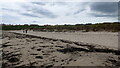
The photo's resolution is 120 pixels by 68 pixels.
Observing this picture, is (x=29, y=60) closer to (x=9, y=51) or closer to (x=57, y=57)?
(x=57, y=57)

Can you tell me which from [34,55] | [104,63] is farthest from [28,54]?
[104,63]

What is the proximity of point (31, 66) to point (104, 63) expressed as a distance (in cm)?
314

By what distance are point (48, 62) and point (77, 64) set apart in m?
1.32

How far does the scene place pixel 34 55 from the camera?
290 inches

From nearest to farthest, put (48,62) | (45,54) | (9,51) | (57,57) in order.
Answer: (48,62) → (57,57) → (45,54) → (9,51)

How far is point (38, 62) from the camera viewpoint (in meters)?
6.39

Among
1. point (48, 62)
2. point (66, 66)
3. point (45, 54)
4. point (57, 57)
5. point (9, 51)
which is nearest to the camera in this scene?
point (66, 66)

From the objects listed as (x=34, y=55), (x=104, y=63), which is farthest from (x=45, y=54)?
(x=104, y=63)

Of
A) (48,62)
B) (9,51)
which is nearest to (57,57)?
(48,62)

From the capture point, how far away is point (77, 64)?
19.4 ft

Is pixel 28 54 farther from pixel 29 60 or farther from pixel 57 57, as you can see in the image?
pixel 57 57

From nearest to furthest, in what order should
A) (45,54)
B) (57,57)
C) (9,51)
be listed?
(57,57) → (45,54) → (9,51)

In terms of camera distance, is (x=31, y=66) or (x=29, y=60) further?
(x=29, y=60)

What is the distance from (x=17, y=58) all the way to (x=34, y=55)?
2.80 ft
